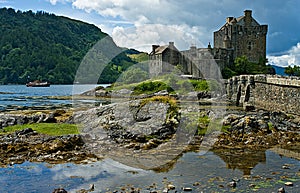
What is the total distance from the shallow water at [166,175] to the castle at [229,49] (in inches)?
2502

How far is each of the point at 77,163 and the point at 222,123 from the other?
15.4 meters

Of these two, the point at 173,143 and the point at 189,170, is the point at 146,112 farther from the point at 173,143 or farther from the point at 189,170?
the point at 189,170

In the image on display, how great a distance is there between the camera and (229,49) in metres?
90.1

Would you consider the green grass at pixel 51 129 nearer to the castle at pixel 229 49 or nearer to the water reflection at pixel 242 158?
the water reflection at pixel 242 158

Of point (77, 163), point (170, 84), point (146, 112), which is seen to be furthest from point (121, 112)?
point (170, 84)

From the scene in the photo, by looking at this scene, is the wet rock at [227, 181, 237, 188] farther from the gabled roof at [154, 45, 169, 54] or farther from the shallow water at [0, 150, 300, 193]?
the gabled roof at [154, 45, 169, 54]

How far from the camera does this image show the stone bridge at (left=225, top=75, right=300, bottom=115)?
44625mm

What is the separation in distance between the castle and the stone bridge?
41.4ft

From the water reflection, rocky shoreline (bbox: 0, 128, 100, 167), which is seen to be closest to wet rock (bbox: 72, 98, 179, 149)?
rocky shoreline (bbox: 0, 128, 100, 167)

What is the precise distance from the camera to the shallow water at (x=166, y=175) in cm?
1752

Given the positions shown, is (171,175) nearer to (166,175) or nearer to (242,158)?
(166,175)

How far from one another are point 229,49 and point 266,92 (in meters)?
37.7

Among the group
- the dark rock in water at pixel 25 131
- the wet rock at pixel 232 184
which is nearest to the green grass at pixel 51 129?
the dark rock in water at pixel 25 131

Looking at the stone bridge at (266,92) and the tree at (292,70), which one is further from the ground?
the tree at (292,70)
